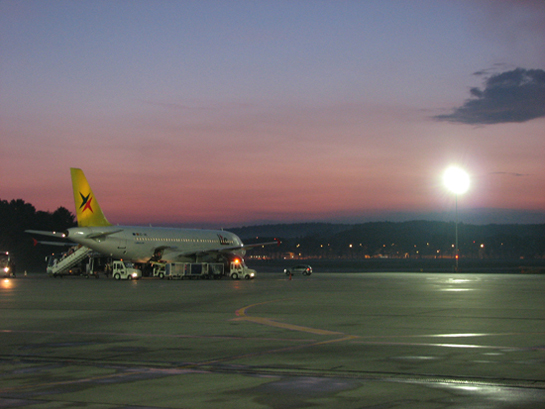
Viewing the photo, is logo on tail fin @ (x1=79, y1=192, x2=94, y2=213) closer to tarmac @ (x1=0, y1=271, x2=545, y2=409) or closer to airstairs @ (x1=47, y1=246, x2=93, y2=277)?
airstairs @ (x1=47, y1=246, x2=93, y2=277)

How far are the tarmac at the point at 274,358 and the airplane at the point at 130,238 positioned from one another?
38843 millimetres

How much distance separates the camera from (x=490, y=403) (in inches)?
356

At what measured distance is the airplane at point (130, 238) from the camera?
62.9 m

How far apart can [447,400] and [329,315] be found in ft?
44.4

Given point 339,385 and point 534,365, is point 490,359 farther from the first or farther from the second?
point 339,385

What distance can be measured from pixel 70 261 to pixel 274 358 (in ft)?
200

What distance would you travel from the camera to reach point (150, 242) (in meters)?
66.5

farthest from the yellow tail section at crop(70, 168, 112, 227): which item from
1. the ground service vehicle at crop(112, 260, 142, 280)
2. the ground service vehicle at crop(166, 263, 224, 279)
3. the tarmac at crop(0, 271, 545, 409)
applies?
the tarmac at crop(0, 271, 545, 409)

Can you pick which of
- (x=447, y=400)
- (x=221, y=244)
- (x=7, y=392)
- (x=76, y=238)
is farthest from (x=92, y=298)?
(x=221, y=244)

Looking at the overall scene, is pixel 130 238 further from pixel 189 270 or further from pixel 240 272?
pixel 240 272

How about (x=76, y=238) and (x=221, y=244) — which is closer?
(x=76, y=238)

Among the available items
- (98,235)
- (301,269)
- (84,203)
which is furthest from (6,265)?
(301,269)

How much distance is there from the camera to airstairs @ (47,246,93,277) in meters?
70.0

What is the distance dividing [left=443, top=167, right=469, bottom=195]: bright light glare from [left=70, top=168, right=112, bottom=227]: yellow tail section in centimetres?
4365
